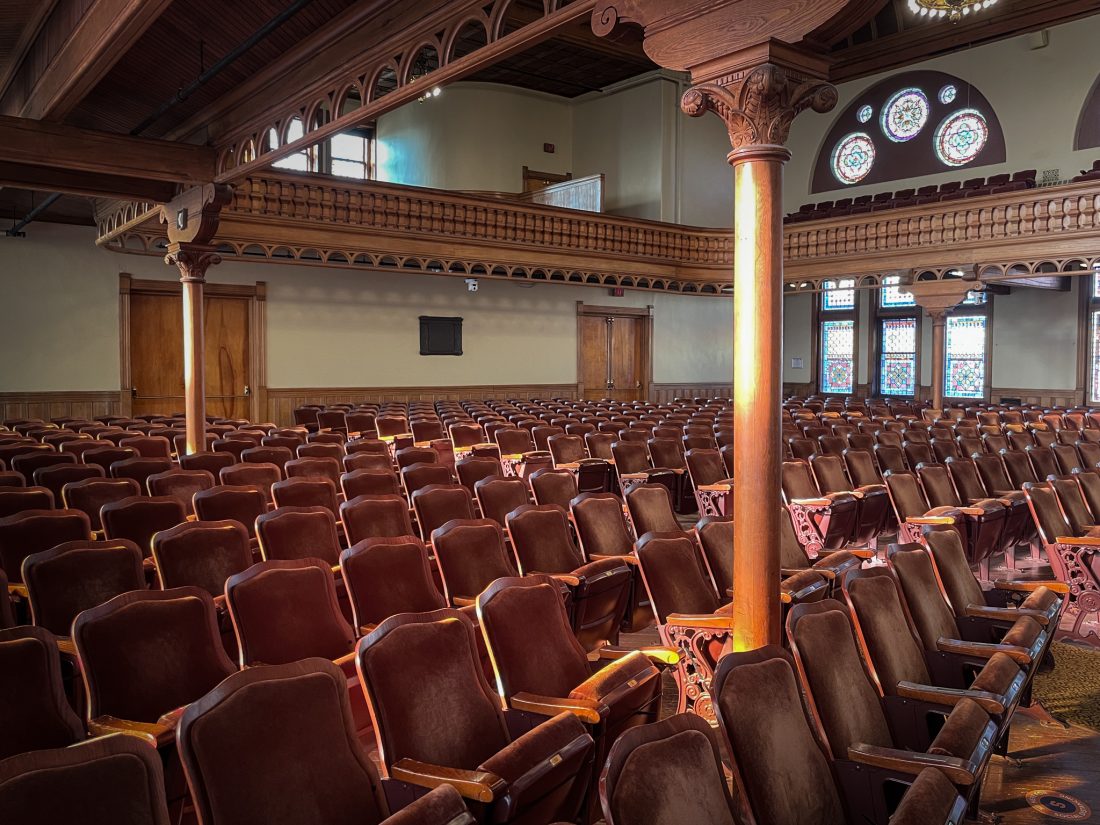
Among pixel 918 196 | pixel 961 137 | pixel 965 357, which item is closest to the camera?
pixel 918 196

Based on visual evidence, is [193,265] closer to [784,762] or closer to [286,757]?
[286,757]

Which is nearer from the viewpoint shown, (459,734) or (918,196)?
(459,734)

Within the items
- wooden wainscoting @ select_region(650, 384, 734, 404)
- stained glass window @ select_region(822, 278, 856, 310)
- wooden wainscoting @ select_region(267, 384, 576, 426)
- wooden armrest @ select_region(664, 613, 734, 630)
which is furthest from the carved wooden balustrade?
wooden armrest @ select_region(664, 613, 734, 630)

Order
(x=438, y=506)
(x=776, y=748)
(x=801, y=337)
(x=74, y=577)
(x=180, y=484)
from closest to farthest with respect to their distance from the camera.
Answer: (x=776, y=748) < (x=74, y=577) < (x=438, y=506) < (x=180, y=484) < (x=801, y=337)

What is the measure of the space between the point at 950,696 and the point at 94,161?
21.8 ft

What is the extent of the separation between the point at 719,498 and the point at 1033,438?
4.62 metres

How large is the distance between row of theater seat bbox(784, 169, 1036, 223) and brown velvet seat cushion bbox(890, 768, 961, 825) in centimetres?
1389

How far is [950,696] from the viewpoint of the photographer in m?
2.71

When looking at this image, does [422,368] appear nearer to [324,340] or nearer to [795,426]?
[324,340]

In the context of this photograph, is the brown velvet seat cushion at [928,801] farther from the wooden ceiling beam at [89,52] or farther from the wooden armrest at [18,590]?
the wooden ceiling beam at [89,52]

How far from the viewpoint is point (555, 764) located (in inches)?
86.6

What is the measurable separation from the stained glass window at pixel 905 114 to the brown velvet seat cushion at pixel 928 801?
63.8 feet

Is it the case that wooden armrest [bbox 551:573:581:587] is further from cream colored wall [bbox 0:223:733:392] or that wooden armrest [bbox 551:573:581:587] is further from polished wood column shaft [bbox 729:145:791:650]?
cream colored wall [bbox 0:223:733:392]

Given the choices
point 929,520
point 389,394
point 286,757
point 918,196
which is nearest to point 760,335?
point 286,757
